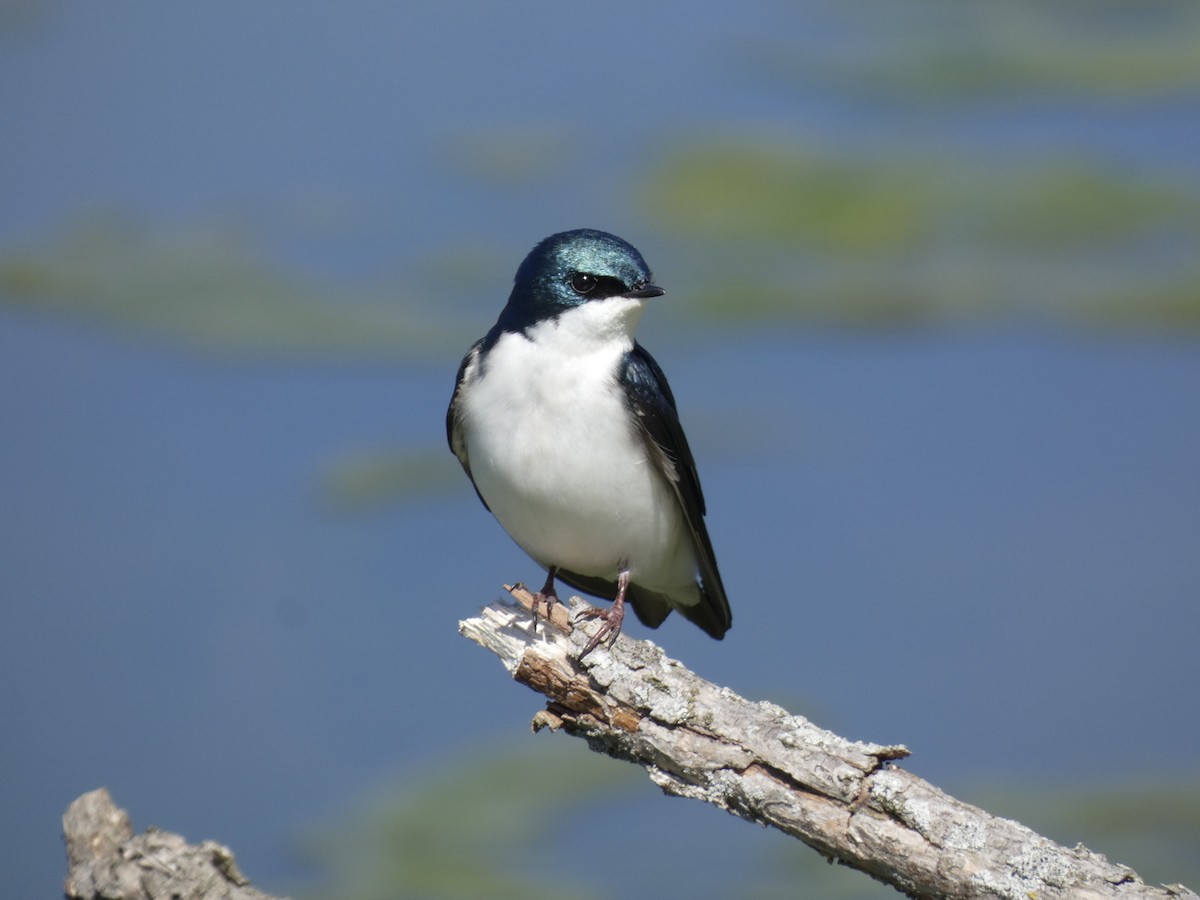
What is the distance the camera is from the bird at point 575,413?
361 cm

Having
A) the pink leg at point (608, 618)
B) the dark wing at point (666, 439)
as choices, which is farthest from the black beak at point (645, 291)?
the pink leg at point (608, 618)

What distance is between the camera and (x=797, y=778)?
113 inches

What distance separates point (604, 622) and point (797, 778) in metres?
0.66

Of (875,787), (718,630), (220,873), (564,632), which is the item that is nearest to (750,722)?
(875,787)

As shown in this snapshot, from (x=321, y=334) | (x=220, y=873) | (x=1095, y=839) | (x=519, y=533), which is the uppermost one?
(x=321, y=334)

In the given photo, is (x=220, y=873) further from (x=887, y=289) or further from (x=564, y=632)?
(x=887, y=289)

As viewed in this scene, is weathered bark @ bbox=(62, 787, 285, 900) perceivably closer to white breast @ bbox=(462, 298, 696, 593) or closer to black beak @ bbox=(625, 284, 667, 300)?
white breast @ bbox=(462, 298, 696, 593)

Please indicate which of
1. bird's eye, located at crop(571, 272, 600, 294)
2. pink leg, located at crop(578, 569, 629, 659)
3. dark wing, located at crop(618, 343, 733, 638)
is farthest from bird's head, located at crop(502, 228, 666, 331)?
pink leg, located at crop(578, 569, 629, 659)

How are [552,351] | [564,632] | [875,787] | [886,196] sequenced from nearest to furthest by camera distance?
[875,787] < [564,632] < [552,351] < [886,196]

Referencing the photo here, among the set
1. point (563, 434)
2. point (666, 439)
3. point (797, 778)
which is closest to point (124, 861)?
point (797, 778)

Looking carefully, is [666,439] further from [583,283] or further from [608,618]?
[608,618]

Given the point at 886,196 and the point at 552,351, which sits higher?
the point at 886,196

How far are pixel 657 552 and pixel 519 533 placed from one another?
339 millimetres

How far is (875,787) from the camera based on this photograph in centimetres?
281
